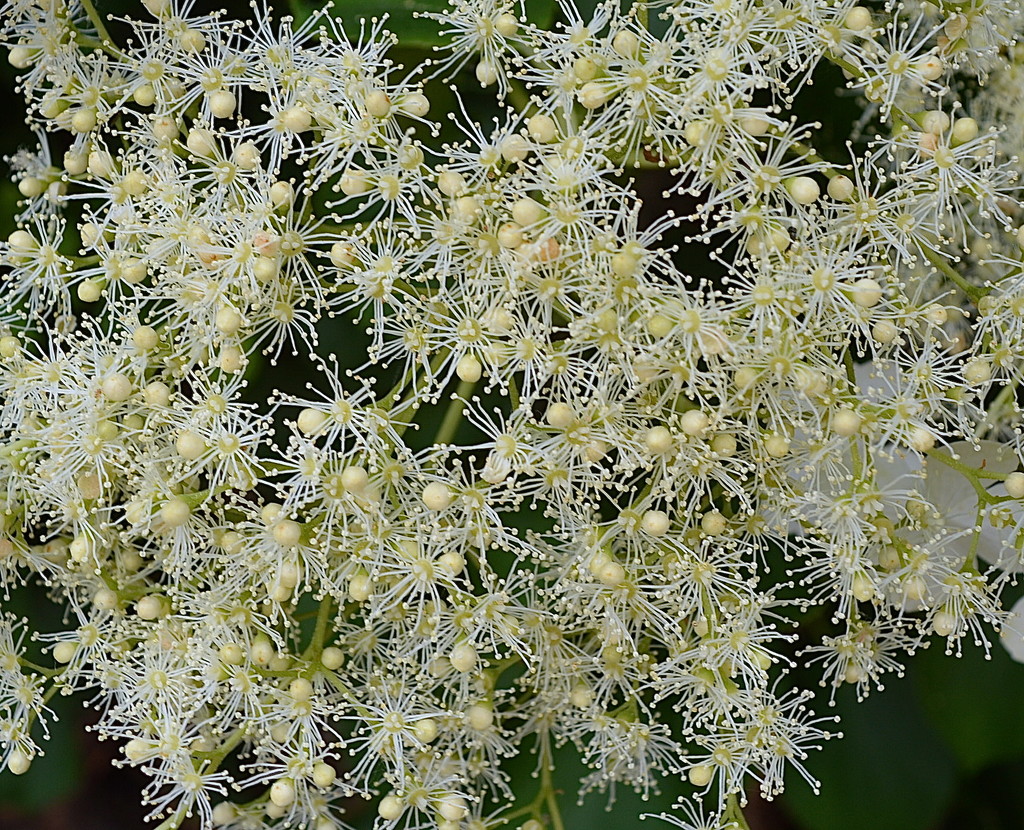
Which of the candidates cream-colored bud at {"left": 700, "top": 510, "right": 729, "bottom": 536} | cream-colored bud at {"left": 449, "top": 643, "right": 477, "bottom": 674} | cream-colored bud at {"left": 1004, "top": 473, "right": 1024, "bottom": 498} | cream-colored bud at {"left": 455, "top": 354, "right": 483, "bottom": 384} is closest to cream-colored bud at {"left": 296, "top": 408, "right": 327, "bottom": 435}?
cream-colored bud at {"left": 455, "top": 354, "right": 483, "bottom": 384}

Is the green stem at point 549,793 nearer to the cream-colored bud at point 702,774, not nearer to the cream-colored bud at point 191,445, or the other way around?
the cream-colored bud at point 702,774

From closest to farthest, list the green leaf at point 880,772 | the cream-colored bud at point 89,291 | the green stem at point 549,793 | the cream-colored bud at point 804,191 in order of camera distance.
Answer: the cream-colored bud at point 804,191, the cream-colored bud at point 89,291, the green stem at point 549,793, the green leaf at point 880,772

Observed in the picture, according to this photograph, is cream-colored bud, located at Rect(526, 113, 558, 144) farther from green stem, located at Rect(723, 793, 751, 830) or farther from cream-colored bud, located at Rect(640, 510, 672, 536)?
green stem, located at Rect(723, 793, 751, 830)

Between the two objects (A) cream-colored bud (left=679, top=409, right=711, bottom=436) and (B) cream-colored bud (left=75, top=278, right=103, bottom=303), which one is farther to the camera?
(B) cream-colored bud (left=75, top=278, right=103, bottom=303)

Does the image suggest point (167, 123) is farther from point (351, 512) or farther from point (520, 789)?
point (520, 789)

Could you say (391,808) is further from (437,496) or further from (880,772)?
(880,772)

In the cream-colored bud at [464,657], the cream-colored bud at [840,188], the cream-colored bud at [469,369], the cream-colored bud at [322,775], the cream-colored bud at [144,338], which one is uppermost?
the cream-colored bud at [840,188]

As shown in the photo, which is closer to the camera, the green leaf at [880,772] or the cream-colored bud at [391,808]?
the cream-colored bud at [391,808]

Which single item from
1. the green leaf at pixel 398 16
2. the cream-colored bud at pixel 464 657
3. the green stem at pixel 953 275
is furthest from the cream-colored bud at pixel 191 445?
the green stem at pixel 953 275
